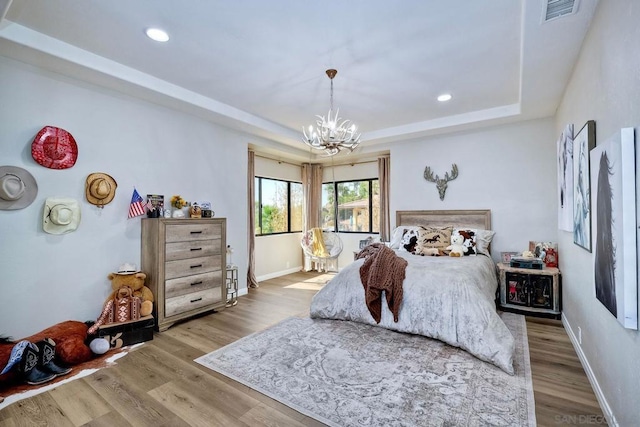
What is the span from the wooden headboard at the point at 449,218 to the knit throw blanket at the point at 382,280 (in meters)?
1.92

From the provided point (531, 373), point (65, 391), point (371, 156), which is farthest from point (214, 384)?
point (371, 156)

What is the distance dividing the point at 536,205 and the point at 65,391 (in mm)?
5403

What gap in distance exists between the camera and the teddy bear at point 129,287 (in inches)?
113

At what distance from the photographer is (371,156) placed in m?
5.99

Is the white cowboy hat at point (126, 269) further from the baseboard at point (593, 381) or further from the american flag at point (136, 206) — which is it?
the baseboard at point (593, 381)

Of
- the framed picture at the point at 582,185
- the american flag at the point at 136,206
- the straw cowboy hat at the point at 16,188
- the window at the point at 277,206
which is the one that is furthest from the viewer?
the window at the point at 277,206

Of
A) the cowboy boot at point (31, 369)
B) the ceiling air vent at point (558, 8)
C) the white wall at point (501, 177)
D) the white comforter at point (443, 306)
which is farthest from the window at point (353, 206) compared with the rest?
the cowboy boot at point (31, 369)

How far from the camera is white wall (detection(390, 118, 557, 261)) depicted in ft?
13.4

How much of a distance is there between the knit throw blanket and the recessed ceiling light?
9.24 feet

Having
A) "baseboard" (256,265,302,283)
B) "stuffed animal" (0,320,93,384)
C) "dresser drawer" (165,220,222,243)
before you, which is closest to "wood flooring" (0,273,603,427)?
"stuffed animal" (0,320,93,384)

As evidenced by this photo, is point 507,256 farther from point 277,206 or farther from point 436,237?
point 277,206

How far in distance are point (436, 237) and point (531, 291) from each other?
4.13ft

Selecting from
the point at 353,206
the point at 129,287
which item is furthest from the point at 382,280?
the point at 353,206

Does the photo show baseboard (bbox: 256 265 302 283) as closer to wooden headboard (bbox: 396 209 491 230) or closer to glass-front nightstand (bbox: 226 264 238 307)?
glass-front nightstand (bbox: 226 264 238 307)
